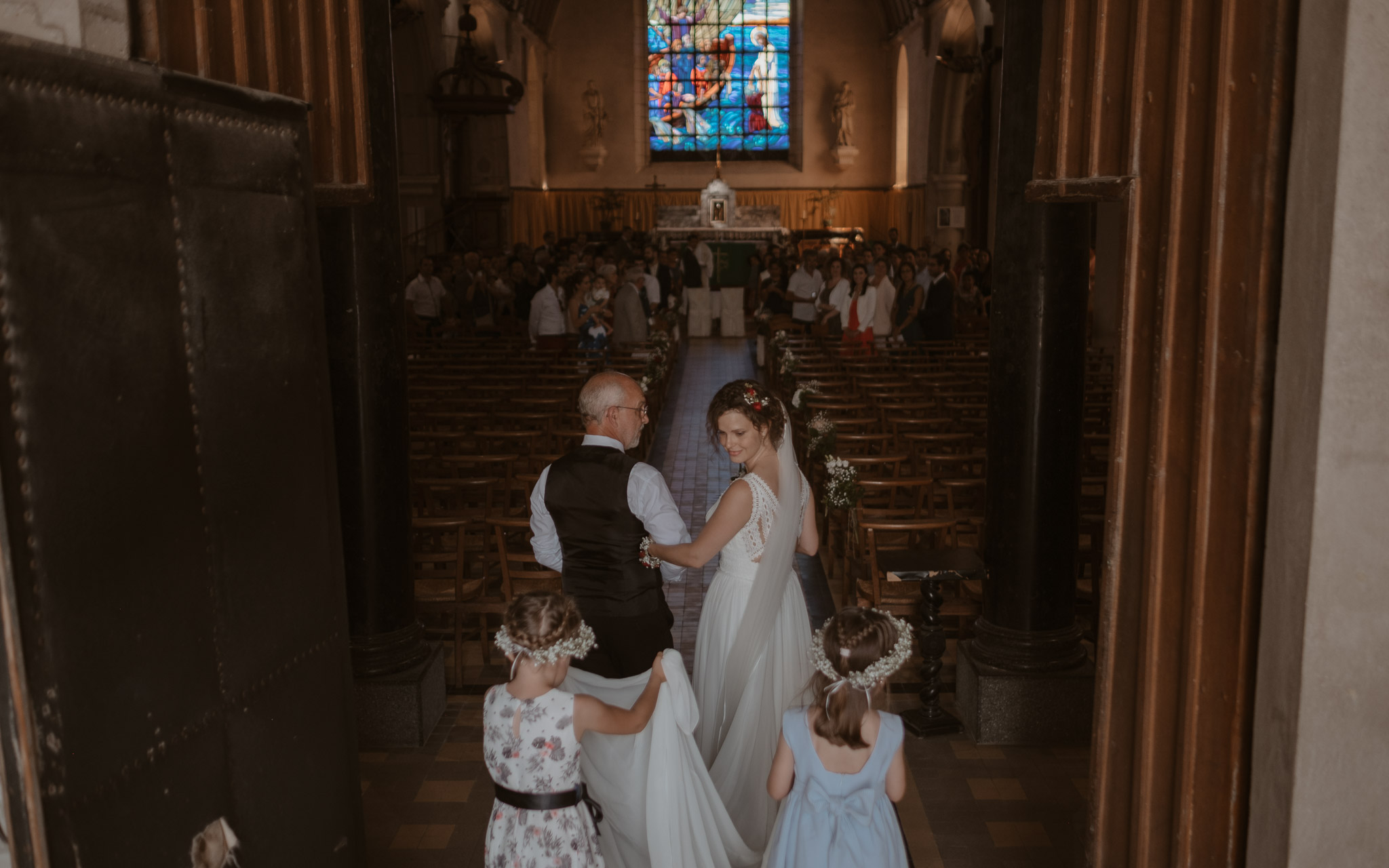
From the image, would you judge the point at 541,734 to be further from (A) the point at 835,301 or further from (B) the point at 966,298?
(B) the point at 966,298

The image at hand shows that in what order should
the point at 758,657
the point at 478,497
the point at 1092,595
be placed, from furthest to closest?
the point at 478,497, the point at 1092,595, the point at 758,657

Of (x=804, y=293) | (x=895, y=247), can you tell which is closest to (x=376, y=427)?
(x=804, y=293)

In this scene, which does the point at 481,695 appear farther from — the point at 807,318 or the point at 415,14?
the point at 415,14

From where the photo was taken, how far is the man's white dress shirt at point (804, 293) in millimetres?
14570

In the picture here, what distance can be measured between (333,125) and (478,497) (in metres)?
3.97

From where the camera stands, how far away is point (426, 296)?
1361 cm

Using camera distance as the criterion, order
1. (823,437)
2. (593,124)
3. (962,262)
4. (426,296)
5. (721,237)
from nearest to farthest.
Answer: (823,437) < (426,296) < (962,262) < (721,237) < (593,124)

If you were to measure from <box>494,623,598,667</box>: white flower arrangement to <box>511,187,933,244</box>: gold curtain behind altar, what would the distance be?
24.6 m

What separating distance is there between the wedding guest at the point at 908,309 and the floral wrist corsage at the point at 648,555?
8.56 meters

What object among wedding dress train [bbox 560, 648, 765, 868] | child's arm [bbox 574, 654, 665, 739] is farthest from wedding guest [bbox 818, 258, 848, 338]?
child's arm [bbox 574, 654, 665, 739]

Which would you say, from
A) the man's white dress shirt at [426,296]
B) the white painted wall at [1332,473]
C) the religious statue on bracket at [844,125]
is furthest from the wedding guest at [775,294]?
the white painted wall at [1332,473]

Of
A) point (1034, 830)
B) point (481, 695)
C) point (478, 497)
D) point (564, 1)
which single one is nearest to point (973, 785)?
point (1034, 830)

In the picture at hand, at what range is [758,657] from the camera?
143 inches

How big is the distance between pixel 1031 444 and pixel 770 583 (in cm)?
141
